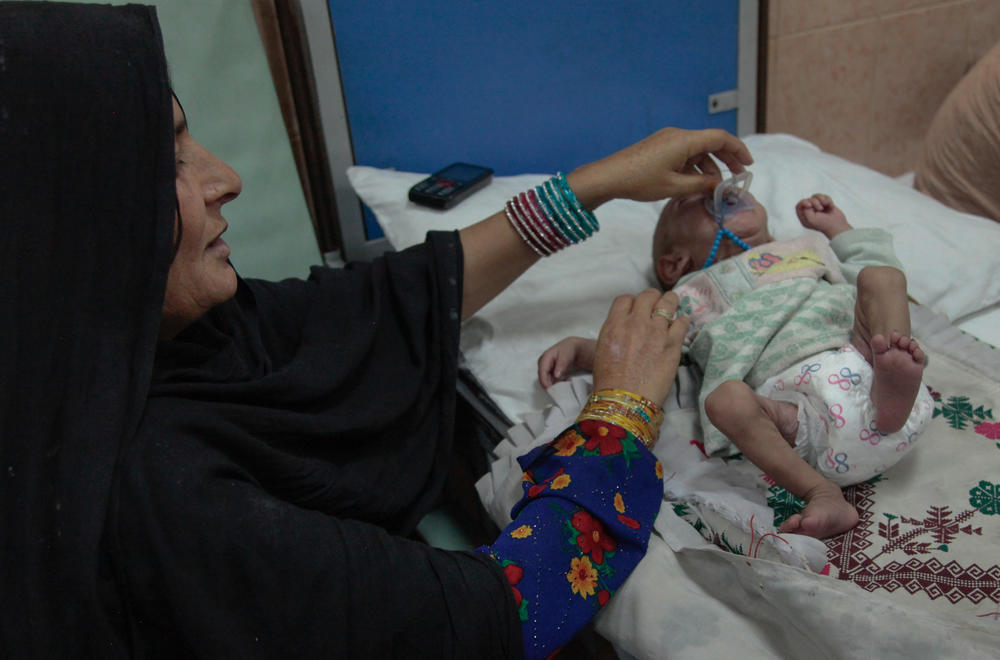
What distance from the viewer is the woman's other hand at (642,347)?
107cm

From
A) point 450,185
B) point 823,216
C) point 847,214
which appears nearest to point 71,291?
point 450,185

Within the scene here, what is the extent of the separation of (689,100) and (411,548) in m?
1.58

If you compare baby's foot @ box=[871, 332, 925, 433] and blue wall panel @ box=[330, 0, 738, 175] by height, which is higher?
blue wall panel @ box=[330, 0, 738, 175]

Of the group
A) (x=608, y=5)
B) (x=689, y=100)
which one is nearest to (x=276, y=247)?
(x=608, y=5)

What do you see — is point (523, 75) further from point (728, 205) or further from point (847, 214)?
point (847, 214)

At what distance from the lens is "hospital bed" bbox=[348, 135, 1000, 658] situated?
2.52 ft

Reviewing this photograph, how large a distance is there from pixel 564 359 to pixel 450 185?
1.87ft

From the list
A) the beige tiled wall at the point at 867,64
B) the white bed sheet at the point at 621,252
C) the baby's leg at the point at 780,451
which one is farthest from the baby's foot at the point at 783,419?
the beige tiled wall at the point at 867,64

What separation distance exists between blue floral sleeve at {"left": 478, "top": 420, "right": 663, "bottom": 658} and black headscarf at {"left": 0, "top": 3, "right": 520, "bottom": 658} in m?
0.04

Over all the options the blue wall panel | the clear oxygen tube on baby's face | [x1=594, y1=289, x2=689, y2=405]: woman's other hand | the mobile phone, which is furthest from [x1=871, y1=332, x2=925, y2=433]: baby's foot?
the blue wall panel

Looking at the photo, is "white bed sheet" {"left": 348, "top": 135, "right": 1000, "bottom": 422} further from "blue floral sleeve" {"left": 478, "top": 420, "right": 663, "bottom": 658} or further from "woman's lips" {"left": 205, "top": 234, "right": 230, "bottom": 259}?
"woman's lips" {"left": 205, "top": 234, "right": 230, "bottom": 259}

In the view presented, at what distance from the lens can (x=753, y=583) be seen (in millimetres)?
800

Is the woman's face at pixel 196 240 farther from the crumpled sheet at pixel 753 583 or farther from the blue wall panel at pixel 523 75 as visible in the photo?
the blue wall panel at pixel 523 75

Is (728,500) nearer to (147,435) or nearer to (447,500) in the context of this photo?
(447,500)
